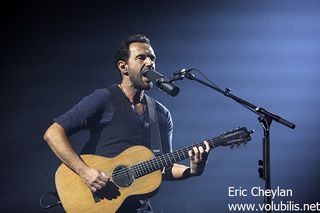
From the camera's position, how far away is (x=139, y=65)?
110 inches

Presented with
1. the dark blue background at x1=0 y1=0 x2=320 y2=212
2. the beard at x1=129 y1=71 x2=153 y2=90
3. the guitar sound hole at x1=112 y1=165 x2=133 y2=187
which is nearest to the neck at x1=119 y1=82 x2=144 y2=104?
the beard at x1=129 y1=71 x2=153 y2=90

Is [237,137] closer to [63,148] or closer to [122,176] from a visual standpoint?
[122,176]

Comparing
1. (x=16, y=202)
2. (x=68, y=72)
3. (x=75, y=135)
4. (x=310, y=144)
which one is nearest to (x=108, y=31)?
(x=68, y=72)

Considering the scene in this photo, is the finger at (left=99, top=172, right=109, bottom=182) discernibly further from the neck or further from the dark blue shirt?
the neck

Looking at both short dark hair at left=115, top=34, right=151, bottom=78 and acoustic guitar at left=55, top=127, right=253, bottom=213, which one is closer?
acoustic guitar at left=55, top=127, right=253, bottom=213

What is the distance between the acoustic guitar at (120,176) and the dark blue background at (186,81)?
171 mm

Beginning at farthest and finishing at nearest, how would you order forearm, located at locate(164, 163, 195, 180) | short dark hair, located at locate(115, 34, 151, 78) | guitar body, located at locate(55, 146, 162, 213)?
1. short dark hair, located at locate(115, 34, 151, 78)
2. forearm, located at locate(164, 163, 195, 180)
3. guitar body, located at locate(55, 146, 162, 213)

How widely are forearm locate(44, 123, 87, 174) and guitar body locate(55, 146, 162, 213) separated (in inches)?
1.4

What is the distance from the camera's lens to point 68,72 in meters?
2.95

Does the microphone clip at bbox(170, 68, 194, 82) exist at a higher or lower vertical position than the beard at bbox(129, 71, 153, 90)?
lower

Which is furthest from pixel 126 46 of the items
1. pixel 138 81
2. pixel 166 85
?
pixel 166 85

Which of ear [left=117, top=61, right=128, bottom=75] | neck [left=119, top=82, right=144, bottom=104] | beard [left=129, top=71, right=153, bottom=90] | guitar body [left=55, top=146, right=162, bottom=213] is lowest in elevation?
guitar body [left=55, top=146, right=162, bottom=213]

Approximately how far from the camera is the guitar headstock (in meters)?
2.59

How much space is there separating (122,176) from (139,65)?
0.67 metres
